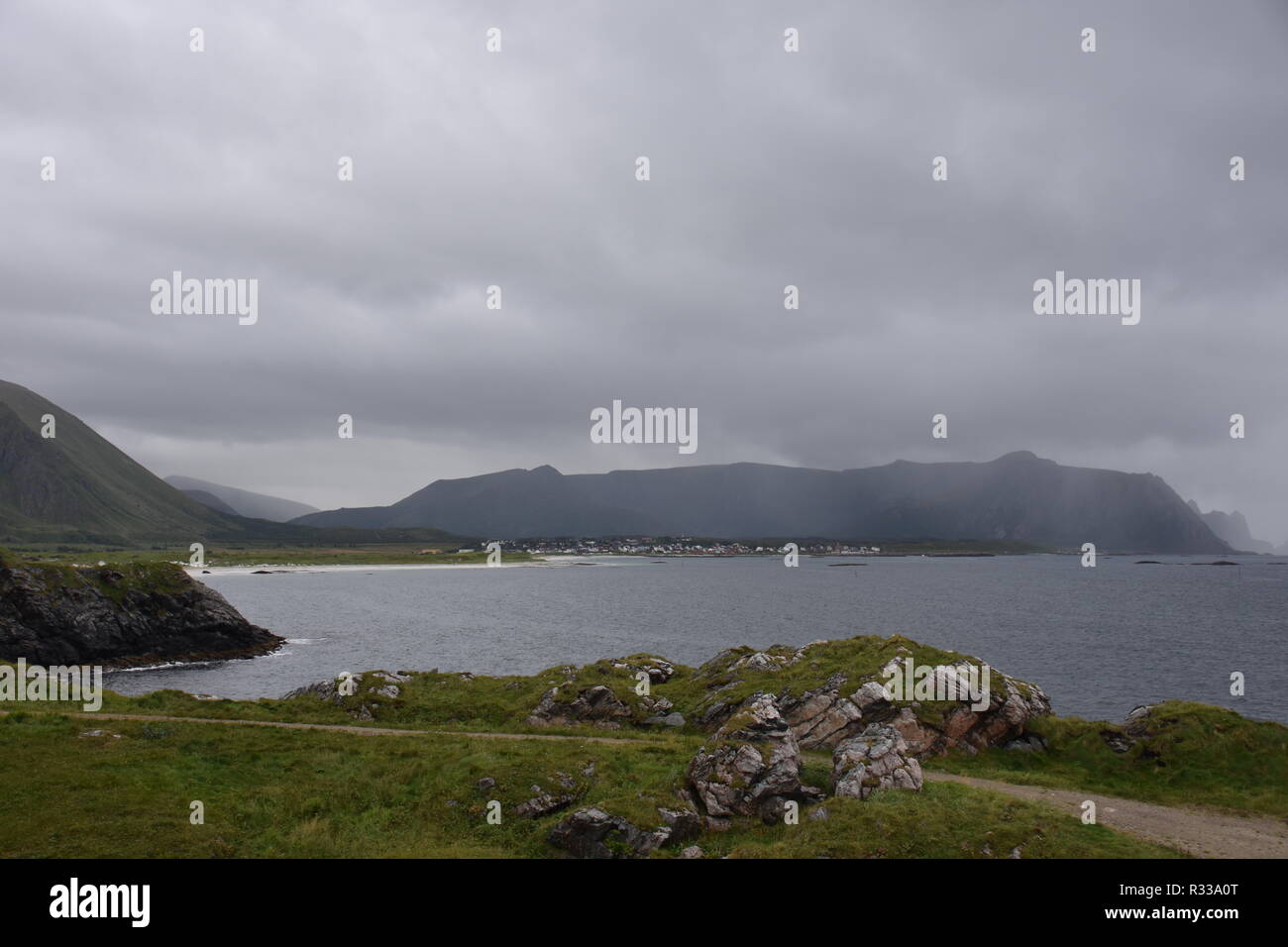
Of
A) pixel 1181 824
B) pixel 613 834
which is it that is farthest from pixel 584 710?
pixel 1181 824

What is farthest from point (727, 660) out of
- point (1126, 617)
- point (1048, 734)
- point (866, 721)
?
point (1126, 617)

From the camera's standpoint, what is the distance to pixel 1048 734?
1421 inches

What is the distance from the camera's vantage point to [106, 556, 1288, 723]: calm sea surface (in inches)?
2798

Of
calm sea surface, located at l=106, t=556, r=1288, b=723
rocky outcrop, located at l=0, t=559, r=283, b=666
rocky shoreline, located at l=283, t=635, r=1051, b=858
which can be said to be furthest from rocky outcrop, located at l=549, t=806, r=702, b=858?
rocky outcrop, located at l=0, t=559, r=283, b=666

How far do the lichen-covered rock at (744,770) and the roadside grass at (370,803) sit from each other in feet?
3.54

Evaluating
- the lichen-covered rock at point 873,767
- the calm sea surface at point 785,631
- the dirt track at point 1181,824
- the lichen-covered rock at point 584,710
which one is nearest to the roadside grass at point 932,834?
the lichen-covered rock at point 873,767

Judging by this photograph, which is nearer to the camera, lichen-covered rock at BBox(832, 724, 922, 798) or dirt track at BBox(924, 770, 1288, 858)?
dirt track at BBox(924, 770, 1288, 858)

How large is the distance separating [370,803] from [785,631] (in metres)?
87.8

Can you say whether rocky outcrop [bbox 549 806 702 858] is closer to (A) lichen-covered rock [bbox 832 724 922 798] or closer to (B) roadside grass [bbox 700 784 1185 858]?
(B) roadside grass [bbox 700 784 1185 858]

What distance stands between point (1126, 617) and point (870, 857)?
431ft

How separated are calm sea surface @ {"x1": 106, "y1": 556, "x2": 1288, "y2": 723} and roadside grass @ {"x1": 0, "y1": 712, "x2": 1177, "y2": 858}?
38.8m

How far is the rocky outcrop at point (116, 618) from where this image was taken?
3135 inches

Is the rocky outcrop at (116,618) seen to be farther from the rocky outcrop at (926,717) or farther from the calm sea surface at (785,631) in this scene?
the rocky outcrop at (926,717)
